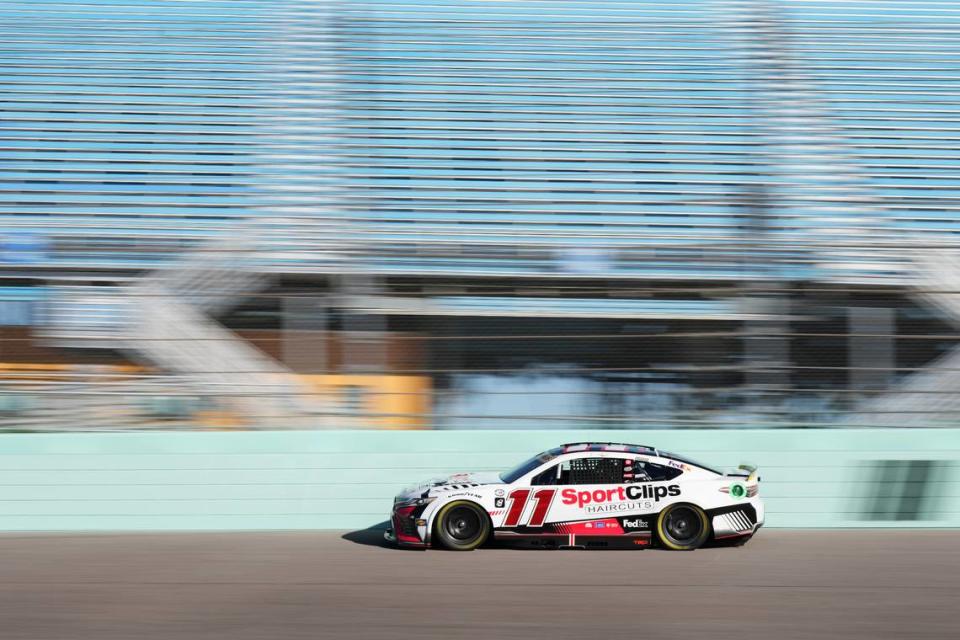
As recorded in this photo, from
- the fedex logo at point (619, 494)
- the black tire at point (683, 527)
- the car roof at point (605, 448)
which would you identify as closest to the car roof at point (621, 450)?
the car roof at point (605, 448)

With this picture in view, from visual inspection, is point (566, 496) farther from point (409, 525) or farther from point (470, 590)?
point (470, 590)

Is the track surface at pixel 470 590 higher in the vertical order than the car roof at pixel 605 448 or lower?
lower

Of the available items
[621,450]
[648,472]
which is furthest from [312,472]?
[648,472]

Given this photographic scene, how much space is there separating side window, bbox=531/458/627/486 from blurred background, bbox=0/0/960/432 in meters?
1.64

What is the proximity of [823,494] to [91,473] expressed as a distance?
7866 mm

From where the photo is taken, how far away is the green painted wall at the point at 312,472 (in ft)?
35.0

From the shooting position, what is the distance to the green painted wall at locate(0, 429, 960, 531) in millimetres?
10680

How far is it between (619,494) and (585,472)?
367 mm

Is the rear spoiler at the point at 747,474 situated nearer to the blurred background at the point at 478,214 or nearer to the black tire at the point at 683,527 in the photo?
the black tire at the point at 683,527

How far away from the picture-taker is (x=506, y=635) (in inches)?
227

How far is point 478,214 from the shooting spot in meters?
12.6

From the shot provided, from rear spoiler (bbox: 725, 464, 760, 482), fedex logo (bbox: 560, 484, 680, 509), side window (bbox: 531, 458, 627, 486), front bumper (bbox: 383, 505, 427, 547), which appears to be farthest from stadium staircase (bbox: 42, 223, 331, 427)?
rear spoiler (bbox: 725, 464, 760, 482)

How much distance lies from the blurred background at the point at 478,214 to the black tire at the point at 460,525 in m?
A: 2.03

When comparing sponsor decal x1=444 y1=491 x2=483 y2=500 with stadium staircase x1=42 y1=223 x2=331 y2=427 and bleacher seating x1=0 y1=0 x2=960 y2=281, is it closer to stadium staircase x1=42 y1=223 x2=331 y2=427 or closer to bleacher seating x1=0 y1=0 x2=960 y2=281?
stadium staircase x1=42 y1=223 x2=331 y2=427
